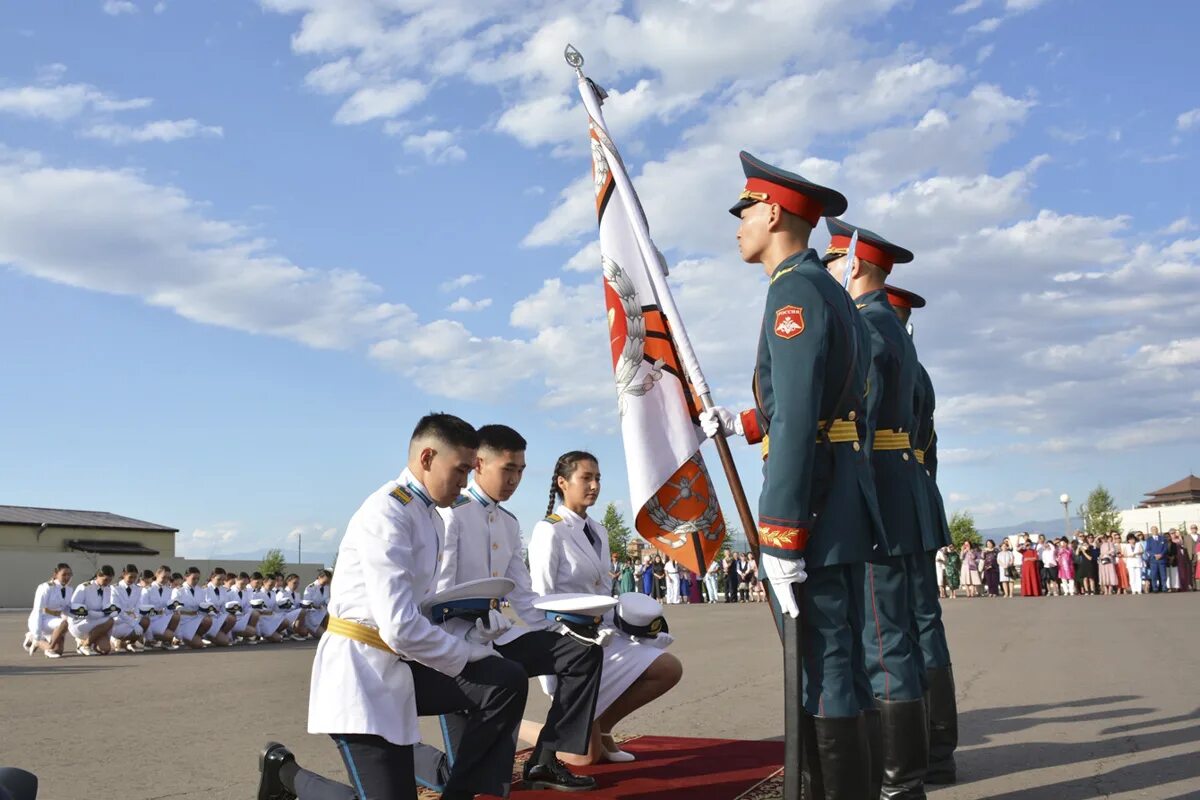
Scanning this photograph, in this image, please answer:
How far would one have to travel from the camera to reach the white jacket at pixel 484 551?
17.5 ft

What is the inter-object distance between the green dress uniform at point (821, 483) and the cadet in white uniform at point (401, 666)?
127 cm

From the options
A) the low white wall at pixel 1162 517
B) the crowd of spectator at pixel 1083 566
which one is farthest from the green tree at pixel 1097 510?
the crowd of spectator at pixel 1083 566

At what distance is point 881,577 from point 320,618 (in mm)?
17865

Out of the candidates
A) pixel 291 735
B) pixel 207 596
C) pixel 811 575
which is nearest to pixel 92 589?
pixel 207 596

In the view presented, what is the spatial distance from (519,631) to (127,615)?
14571mm

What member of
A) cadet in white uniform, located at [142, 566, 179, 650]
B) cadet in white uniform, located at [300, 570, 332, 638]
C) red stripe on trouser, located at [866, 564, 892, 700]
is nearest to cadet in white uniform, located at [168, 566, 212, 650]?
cadet in white uniform, located at [142, 566, 179, 650]

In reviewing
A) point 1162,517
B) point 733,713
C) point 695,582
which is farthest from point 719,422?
point 1162,517

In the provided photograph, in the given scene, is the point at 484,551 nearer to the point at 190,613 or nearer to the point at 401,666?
the point at 401,666

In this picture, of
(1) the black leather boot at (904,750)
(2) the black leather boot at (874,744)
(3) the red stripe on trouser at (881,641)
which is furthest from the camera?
(3) the red stripe on trouser at (881,641)

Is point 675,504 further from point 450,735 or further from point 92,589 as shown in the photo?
point 92,589

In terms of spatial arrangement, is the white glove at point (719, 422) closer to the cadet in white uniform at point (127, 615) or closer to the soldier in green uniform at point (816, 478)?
the soldier in green uniform at point (816, 478)

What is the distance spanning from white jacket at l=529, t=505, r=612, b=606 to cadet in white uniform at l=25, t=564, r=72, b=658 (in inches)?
531

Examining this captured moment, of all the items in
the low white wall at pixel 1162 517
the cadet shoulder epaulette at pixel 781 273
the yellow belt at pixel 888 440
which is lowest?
the yellow belt at pixel 888 440

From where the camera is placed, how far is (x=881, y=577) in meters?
4.74
